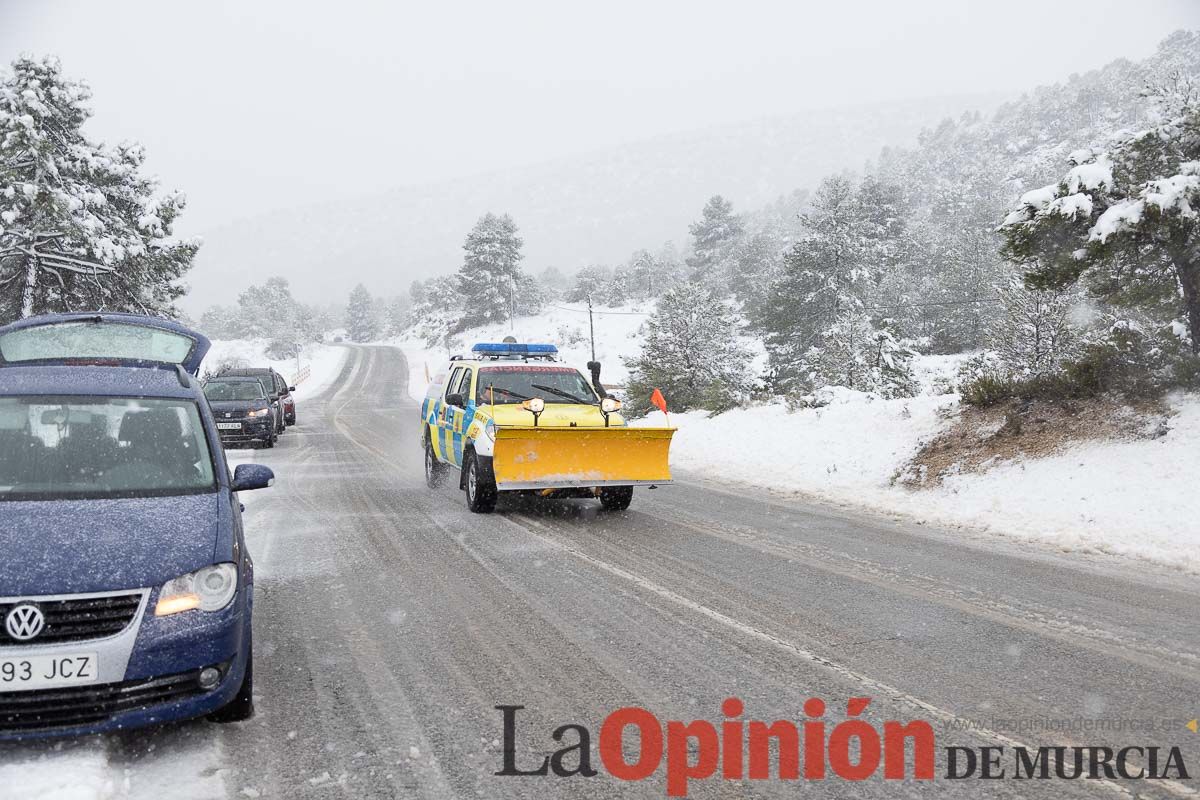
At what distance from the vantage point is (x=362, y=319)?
124500 millimetres

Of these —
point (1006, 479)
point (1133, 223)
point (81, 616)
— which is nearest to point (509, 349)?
point (1006, 479)

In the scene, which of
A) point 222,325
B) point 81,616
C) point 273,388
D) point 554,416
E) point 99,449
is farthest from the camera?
point 222,325

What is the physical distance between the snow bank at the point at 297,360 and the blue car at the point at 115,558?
156 ft

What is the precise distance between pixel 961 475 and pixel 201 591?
370 inches

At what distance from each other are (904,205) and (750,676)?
72.2m

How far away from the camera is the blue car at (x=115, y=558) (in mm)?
3037

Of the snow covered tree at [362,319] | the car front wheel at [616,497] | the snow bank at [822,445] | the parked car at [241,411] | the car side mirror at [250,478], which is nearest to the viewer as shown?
the car side mirror at [250,478]

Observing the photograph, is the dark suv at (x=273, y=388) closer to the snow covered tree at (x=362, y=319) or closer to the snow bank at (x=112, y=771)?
the snow bank at (x=112, y=771)

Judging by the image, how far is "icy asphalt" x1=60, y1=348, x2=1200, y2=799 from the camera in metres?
3.25

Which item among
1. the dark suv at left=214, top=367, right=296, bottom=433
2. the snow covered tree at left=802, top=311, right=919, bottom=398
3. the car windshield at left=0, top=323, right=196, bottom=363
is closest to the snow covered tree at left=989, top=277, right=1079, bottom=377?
the snow covered tree at left=802, top=311, right=919, bottom=398

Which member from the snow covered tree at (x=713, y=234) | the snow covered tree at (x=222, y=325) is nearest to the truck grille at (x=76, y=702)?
the snow covered tree at (x=713, y=234)

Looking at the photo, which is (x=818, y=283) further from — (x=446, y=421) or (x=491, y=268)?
(x=491, y=268)

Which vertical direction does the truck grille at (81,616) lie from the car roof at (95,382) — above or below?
below

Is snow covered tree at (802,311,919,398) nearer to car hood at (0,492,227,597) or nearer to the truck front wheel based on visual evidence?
the truck front wheel
